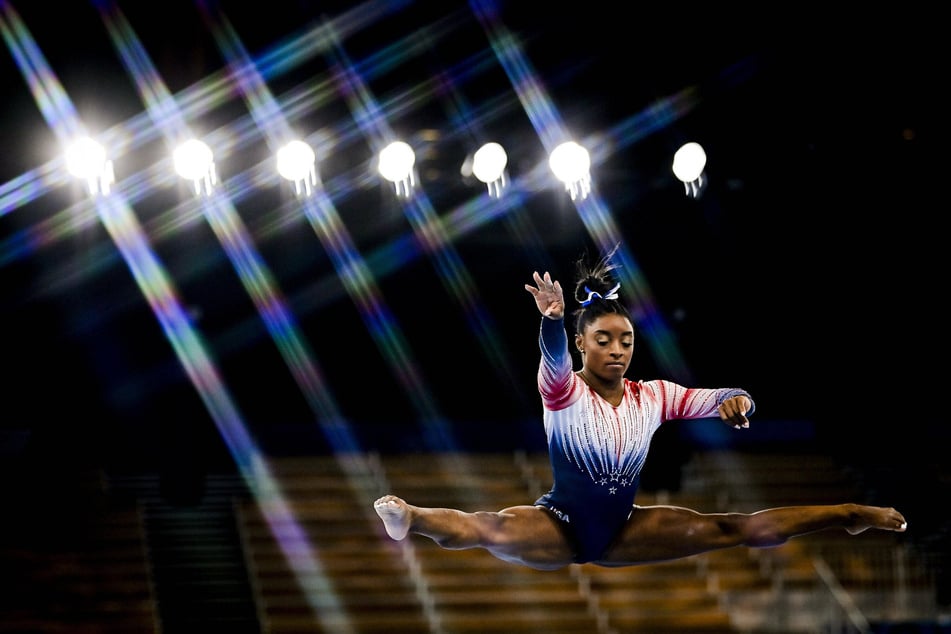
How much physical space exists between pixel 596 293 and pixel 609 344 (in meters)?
0.22

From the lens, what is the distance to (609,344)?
4195 millimetres

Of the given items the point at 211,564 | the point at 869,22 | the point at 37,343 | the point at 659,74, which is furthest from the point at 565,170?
the point at 37,343

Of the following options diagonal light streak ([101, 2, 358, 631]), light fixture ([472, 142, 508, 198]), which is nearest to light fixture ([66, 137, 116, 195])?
diagonal light streak ([101, 2, 358, 631])

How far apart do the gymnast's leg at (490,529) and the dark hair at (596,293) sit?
781 mm

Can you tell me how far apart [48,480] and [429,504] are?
11.6ft

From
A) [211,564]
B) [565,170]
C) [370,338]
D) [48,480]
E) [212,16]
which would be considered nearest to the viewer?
[212,16]

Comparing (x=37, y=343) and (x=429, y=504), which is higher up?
(x=37, y=343)

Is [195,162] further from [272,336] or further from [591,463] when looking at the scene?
[591,463]

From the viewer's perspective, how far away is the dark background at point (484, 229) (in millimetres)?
7465

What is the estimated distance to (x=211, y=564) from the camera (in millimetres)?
9289

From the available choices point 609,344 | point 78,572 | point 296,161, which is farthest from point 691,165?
point 78,572

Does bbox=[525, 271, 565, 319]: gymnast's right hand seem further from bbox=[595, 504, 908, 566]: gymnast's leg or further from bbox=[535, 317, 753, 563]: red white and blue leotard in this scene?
bbox=[595, 504, 908, 566]: gymnast's leg

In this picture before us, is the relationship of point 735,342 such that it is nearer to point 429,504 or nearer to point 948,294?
point 948,294

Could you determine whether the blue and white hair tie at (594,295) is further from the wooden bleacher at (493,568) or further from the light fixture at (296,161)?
the wooden bleacher at (493,568)
